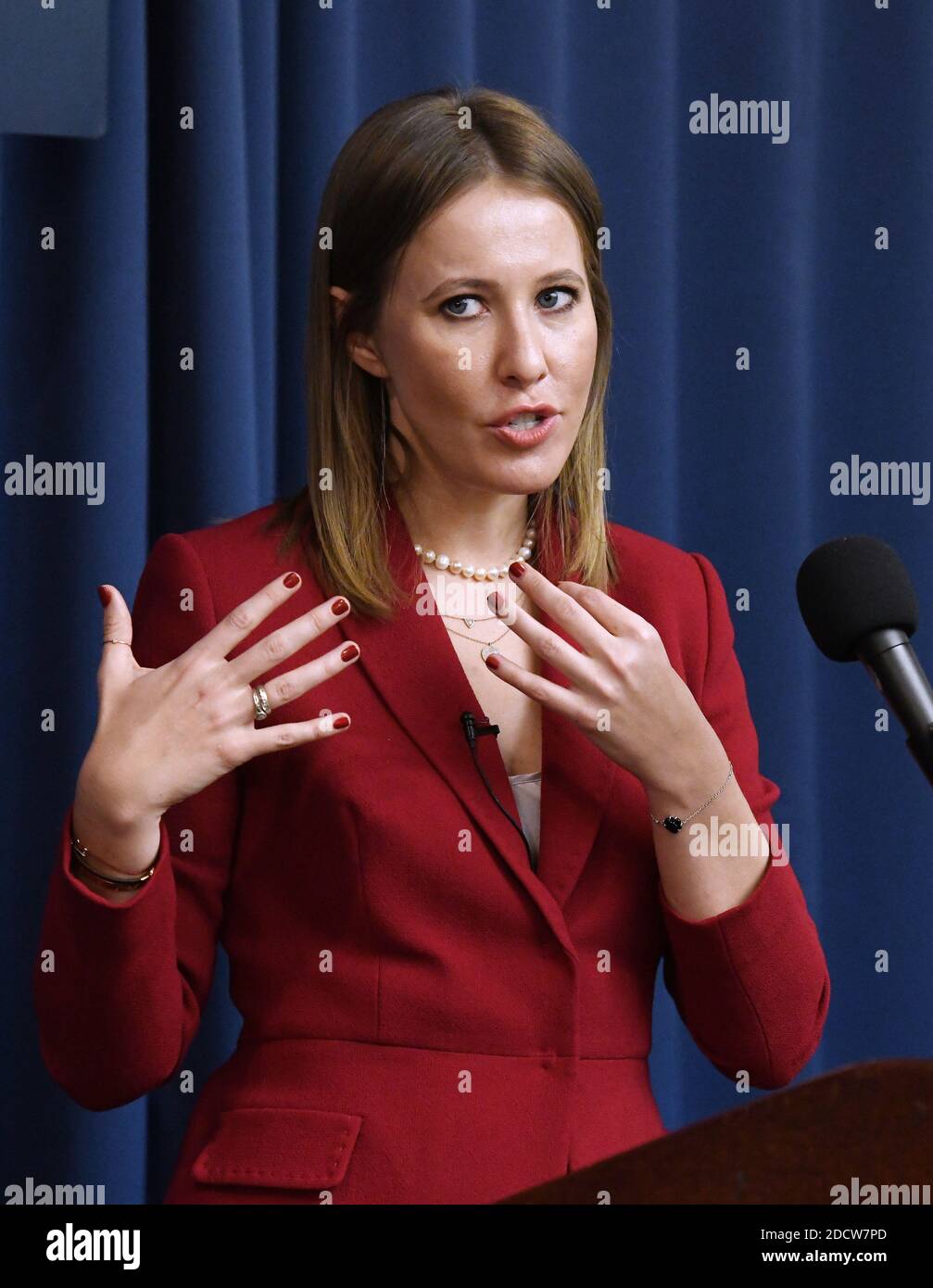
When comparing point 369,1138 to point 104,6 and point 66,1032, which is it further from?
point 104,6

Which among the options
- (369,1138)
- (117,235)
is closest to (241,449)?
(117,235)

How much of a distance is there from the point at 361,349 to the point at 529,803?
0.38m

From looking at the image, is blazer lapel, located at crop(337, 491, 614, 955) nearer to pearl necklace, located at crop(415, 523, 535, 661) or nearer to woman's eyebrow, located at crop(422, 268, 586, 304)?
pearl necklace, located at crop(415, 523, 535, 661)

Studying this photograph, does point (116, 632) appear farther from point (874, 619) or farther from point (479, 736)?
point (874, 619)

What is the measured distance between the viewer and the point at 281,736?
3.36 feet

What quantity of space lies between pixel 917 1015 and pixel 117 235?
1233 mm

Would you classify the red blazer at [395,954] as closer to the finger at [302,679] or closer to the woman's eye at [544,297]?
the finger at [302,679]

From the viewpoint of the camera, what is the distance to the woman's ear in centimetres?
127

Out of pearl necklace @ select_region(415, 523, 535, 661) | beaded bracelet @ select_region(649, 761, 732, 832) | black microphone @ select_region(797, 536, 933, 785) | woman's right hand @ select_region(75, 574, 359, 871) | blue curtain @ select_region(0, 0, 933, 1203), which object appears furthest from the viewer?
blue curtain @ select_region(0, 0, 933, 1203)

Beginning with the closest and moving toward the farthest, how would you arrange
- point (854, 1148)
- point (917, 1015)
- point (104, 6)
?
point (854, 1148), point (104, 6), point (917, 1015)

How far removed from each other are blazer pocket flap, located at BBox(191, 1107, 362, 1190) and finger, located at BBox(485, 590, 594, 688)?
34 cm

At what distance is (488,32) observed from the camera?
174 cm

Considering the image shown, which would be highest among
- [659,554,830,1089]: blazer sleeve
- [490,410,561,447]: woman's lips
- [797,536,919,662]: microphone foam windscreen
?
[490,410,561,447]: woman's lips

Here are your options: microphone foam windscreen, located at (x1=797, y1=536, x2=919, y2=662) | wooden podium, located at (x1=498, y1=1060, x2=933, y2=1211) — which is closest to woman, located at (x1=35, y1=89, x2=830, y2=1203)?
microphone foam windscreen, located at (x1=797, y1=536, x2=919, y2=662)
